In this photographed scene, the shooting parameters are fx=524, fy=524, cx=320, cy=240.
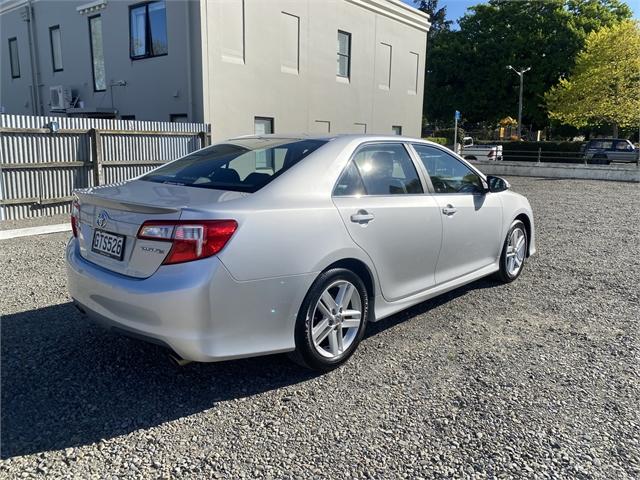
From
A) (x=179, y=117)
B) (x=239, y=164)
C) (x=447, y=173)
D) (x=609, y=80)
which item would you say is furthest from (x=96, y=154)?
(x=609, y=80)

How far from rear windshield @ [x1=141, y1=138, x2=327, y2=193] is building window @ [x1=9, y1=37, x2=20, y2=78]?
1892 cm

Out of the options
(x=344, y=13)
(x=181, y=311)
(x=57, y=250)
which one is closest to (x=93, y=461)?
(x=181, y=311)

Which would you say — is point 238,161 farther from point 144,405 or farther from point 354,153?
point 144,405

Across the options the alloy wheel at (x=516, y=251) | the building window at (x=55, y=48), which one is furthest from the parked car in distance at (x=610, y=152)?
the alloy wheel at (x=516, y=251)

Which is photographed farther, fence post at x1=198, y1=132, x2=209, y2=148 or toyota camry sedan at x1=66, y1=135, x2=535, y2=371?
fence post at x1=198, y1=132, x2=209, y2=148

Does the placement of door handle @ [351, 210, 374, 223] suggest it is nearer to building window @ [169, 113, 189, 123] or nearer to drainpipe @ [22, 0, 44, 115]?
building window @ [169, 113, 189, 123]

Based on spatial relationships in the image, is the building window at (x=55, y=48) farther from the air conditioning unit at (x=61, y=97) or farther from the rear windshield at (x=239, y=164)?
the rear windshield at (x=239, y=164)

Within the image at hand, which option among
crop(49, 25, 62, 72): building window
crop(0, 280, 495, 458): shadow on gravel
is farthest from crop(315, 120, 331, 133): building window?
crop(0, 280, 495, 458): shadow on gravel

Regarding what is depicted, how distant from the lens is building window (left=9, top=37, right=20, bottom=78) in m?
19.3

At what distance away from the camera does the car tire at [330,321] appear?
326cm

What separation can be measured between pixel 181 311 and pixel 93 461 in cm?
83

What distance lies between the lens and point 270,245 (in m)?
3.02

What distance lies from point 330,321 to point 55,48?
18.4m

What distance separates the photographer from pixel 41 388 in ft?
10.6
